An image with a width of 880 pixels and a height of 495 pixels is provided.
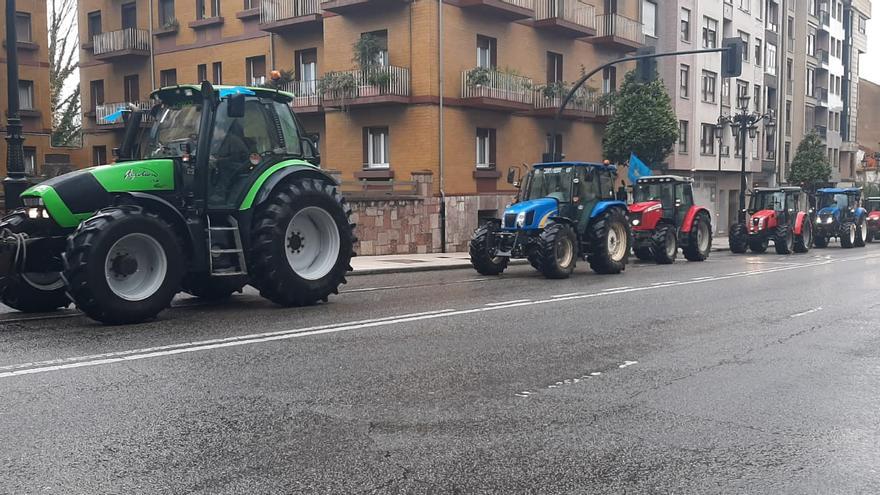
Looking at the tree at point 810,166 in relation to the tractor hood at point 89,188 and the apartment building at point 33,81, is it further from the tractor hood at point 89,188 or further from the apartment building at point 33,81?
the tractor hood at point 89,188

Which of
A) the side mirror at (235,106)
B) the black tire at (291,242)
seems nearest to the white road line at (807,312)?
the black tire at (291,242)

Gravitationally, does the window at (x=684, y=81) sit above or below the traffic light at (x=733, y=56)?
above

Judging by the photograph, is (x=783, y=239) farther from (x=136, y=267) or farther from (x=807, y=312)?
(x=136, y=267)

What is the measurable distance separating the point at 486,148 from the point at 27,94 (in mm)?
19102

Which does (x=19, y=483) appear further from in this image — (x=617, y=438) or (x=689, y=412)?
(x=689, y=412)

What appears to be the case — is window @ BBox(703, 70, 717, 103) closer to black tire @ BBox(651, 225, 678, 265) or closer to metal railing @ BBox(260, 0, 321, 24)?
metal railing @ BBox(260, 0, 321, 24)

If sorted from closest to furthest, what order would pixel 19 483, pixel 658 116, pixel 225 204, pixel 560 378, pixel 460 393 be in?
pixel 19 483, pixel 460 393, pixel 560 378, pixel 225 204, pixel 658 116

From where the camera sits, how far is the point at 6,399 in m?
5.63

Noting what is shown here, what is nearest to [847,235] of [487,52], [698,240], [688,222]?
[698,240]

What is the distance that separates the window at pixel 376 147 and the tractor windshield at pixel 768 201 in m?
12.6

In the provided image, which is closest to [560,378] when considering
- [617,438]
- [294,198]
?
[617,438]

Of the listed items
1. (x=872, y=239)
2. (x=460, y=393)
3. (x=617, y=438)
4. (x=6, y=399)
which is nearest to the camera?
(x=617, y=438)

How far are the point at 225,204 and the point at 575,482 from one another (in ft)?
22.3

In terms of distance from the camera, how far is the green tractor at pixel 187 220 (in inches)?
340
